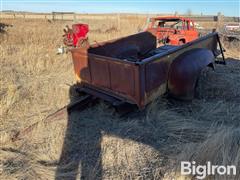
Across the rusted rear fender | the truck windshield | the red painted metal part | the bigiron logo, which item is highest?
the truck windshield

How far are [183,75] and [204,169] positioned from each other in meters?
1.62

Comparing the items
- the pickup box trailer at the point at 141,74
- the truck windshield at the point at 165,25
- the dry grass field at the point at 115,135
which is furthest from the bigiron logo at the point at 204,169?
the truck windshield at the point at 165,25

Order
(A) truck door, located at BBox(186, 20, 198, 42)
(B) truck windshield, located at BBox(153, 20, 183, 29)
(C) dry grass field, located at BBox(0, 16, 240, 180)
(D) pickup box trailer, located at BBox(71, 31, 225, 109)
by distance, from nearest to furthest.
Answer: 1. (C) dry grass field, located at BBox(0, 16, 240, 180)
2. (D) pickup box trailer, located at BBox(71, 31, 225, 109)
3. (A) truck door, located at BBox(186, 20, 198, 42)
4. (B) truck windshield, located at BBox(153, 20, 183, 29)

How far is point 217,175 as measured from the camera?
2.56m

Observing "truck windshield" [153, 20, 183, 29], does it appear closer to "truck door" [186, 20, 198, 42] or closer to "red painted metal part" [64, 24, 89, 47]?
"truck door" [186, 20, 198, 42]

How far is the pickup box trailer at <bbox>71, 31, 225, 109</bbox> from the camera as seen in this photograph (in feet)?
11.3

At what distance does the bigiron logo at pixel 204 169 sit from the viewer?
8.54 feet

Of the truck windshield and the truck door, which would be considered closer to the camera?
the truck door

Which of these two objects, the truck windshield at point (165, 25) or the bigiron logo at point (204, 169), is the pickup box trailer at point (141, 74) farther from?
the truck windshield at point (165, 25)

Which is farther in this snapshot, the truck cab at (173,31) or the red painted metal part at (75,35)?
the red painted metal part at (75,35)

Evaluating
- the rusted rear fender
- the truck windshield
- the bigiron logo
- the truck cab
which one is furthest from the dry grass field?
the truck windshield

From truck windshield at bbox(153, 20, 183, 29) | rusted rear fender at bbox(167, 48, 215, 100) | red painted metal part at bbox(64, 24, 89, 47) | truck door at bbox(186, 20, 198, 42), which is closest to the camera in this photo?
rusted rear fender at bbox(167, 48, 215, 100)

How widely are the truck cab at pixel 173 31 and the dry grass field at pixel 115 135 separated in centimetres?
188

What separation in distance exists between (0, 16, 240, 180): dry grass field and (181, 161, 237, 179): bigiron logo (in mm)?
60
